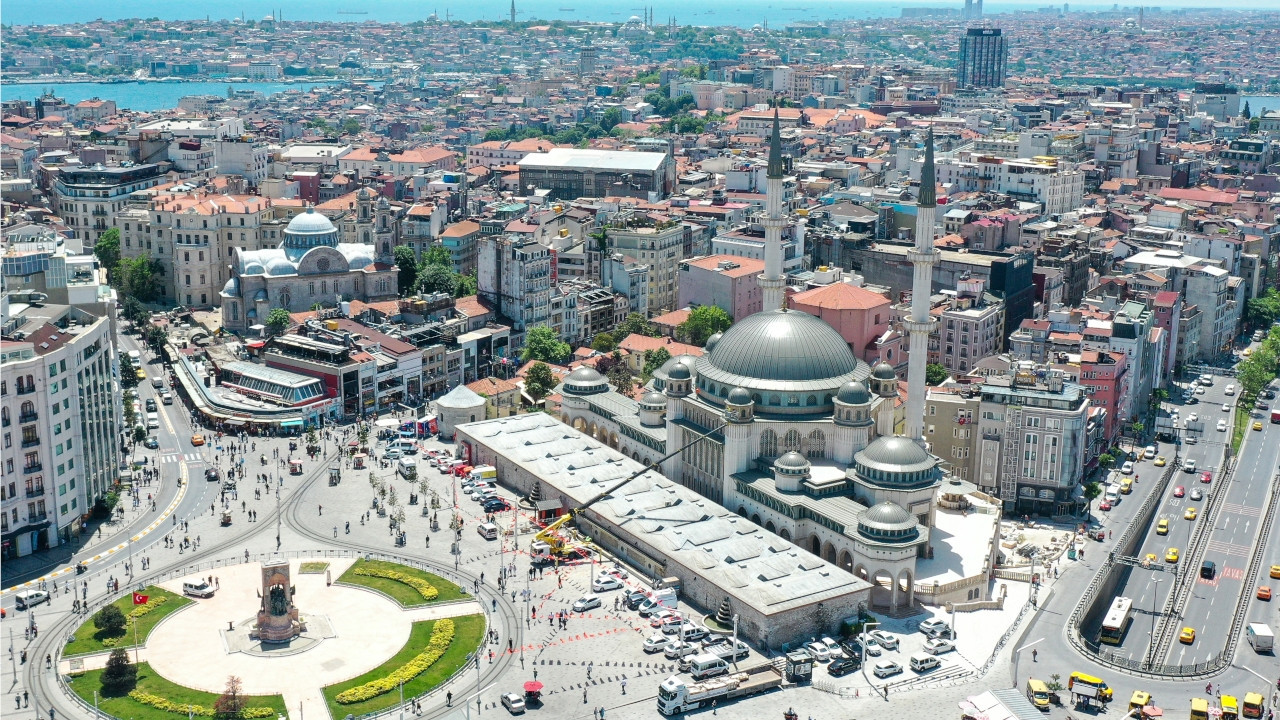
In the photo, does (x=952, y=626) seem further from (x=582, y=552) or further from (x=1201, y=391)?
(x=1201, y=391)

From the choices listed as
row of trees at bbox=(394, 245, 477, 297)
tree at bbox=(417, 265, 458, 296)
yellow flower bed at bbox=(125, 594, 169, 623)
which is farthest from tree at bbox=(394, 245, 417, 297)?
yellow flower bed at bbox=(125, 594, 169, 623)

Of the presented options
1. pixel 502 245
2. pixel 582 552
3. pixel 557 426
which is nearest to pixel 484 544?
pixel 582 552

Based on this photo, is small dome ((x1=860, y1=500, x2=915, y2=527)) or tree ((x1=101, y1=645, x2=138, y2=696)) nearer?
tree ((x1=101, y1=645, x2=138, y2=696))

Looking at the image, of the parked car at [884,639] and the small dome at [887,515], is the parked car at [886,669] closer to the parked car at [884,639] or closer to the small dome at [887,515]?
the parked car at [884,639]

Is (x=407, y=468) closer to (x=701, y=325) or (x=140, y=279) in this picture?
(x=701, y=325)

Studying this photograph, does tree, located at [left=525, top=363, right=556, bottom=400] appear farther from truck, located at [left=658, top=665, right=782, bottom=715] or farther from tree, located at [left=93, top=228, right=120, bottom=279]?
tree, located at [left=93, top=228, right=120, bottom=279]
